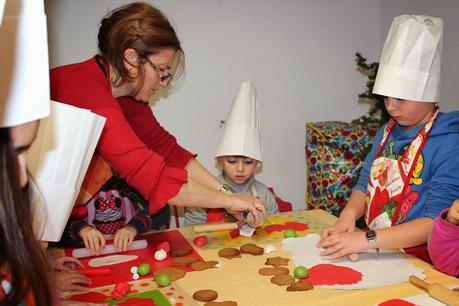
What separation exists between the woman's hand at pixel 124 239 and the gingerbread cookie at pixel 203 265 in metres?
0.22

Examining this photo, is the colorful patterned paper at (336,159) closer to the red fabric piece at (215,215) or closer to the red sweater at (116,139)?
the red fabric piece at (215,215)

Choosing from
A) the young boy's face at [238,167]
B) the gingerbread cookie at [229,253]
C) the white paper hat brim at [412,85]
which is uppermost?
the white paper hat brim at [412,85]

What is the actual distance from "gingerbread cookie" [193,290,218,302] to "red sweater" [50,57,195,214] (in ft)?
1.05

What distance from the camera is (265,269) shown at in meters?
1.16

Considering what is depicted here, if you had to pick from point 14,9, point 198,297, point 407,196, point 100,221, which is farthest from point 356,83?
point 14,9

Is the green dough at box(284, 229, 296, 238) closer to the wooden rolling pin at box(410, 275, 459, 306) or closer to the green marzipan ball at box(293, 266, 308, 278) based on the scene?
the green marzipan ball at box(293, 266, 308, 278)

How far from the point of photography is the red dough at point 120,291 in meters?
1.05

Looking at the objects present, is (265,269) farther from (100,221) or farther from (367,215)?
(100,221)

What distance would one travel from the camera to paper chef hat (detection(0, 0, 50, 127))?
0.58 m

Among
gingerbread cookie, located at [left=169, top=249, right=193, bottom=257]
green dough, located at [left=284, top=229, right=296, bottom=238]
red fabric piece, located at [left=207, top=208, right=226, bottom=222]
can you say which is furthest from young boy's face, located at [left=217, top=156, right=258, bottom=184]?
gingerbread cookie, located at [left=169, top=249, right=193, bottom=257]

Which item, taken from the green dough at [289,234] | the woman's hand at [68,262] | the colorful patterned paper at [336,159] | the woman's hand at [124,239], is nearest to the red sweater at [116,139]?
the woman's hand at [124,239]

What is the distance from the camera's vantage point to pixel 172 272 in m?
1.17

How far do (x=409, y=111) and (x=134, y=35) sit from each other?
78cm

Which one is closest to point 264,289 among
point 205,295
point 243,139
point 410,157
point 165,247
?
point 205,295
